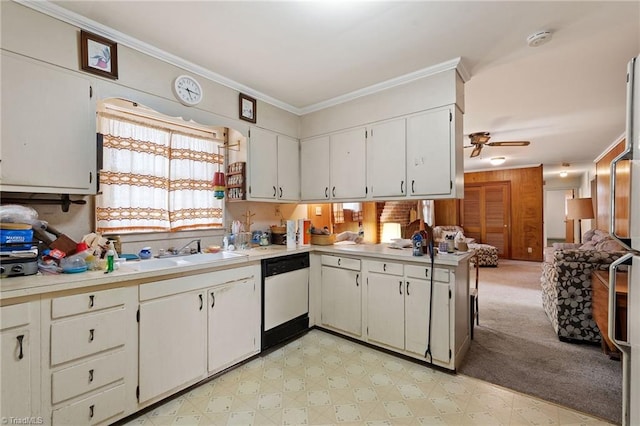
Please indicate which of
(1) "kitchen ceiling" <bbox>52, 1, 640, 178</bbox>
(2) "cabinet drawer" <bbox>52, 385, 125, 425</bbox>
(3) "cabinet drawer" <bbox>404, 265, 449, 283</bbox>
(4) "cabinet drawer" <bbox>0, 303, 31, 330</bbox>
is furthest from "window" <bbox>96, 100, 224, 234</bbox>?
(3) "cabinet drawer" <bbox>404, 265, 449, 283</bbox>

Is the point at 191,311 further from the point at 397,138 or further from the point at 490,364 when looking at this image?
the point at 490,364

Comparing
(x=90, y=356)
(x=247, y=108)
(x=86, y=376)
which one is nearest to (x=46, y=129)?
(x=90, y=356)

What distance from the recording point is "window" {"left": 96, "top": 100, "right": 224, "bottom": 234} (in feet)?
7.25

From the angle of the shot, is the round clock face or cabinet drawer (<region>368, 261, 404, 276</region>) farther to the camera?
cabinet drawer (<region>368, 261, 404, 276</region>)

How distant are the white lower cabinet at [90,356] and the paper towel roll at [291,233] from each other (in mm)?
1573

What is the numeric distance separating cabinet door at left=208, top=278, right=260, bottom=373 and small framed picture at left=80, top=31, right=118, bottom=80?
179 centimetres

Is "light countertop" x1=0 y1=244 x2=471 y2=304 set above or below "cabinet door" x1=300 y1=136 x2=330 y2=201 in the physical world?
below

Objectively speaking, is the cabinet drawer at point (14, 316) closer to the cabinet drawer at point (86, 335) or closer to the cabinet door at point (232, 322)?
the cabinet drawer at point (86, 335)

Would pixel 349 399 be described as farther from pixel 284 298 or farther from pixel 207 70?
pixel 207 70

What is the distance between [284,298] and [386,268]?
1.06m

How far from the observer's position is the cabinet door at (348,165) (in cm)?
308

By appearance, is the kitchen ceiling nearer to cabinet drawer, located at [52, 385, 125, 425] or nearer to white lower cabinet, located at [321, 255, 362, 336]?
white lower cabinet, located at [321, 255, 362, 336]

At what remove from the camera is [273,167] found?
3.26 metres

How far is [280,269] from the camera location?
2797mm
